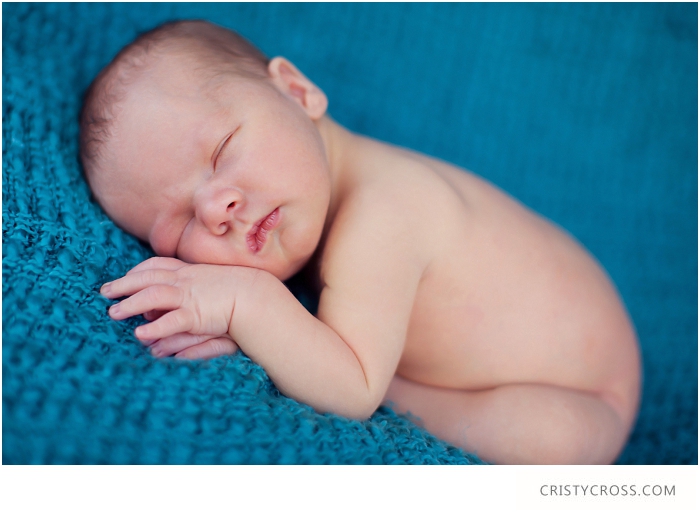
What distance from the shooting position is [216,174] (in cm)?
89

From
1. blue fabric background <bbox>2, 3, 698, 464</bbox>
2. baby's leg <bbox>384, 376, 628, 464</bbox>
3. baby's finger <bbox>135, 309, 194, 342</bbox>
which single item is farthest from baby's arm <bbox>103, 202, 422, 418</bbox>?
baby's leg <bbox>384, 376, 628, 464</bbox>

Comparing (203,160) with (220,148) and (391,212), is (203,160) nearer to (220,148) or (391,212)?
(220,148)

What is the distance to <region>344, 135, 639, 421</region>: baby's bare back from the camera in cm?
103

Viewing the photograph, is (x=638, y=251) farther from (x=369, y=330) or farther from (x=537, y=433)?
(x=369, y=330)

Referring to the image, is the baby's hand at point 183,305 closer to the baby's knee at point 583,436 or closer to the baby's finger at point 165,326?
the baby's finger at point 165,326

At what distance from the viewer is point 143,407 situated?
693 mm

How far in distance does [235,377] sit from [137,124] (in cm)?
42

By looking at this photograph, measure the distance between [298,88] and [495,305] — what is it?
53 cm

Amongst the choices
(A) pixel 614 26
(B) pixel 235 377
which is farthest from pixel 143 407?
(A) pixel 614 26

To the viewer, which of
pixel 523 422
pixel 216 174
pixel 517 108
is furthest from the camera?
pixel 517 108

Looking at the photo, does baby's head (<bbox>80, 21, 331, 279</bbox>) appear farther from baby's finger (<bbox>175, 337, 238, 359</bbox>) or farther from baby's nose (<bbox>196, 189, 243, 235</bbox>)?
baby's finger (<bbox>175, 337, 238, 359</bbox>)

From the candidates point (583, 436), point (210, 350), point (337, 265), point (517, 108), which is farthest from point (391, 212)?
point (517, 108)

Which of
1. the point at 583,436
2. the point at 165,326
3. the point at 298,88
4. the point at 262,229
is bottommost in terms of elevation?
the point at 583,436

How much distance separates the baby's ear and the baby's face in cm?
12
